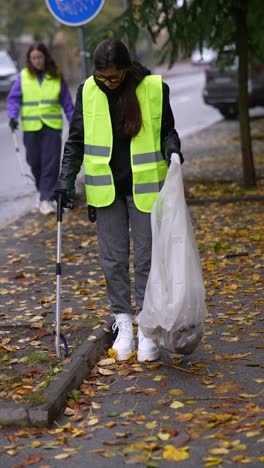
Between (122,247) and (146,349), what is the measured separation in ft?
2.08

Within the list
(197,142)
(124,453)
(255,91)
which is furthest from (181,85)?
(124,453)

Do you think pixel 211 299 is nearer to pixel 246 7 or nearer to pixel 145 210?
pixel 145 210

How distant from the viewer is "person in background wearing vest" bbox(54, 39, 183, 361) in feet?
18.7

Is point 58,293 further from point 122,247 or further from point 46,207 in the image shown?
point 46,207

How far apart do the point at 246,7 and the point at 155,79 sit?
596cm

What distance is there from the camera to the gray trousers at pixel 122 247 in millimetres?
5902

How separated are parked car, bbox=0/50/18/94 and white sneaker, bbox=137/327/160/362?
32350mm

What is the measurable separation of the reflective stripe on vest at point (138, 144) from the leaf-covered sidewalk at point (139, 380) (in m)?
1.02

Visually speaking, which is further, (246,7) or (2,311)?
(246,7)

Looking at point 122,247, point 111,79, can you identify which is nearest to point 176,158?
point 111,79

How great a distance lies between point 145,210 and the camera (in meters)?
5.83

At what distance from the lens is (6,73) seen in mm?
37469

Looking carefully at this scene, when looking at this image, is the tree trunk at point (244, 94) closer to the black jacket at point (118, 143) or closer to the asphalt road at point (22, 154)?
the asphalt road at point (22, 154)

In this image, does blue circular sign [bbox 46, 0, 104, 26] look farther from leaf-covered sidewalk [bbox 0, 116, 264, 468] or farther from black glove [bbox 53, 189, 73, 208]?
black glove [bbox 53, 189, 73, 208]
